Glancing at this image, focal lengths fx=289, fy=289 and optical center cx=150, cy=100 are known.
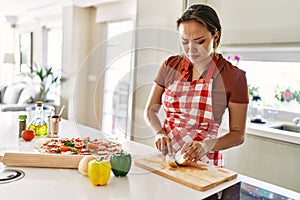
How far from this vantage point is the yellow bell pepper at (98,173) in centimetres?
82

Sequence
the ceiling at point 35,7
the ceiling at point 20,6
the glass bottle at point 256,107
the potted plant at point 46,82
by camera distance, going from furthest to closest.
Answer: the ceiling at point 20,6 → the potted plant at point 46,82 → the ceiling at point 35,7 → the glass bottle at point 256,107

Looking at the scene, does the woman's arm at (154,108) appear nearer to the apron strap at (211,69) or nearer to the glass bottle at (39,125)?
the apron strap at (211,69)

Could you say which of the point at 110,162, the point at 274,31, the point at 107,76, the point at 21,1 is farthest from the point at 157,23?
the point at 21,1

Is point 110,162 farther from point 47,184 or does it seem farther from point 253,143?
point 253,143

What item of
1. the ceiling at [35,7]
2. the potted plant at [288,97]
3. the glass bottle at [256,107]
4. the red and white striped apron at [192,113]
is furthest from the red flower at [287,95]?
the ceiling at [35,7]

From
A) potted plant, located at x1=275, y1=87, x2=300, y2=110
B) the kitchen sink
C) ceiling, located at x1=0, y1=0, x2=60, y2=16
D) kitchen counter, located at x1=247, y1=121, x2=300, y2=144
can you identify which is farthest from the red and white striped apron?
ceiling, located at x1=0, y1=0, x2=60, y2=16

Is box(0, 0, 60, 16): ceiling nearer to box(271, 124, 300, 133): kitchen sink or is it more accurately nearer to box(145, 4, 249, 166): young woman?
box(271, 124, 300, 133): kitchen sink

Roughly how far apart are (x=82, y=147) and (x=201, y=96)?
50 cm

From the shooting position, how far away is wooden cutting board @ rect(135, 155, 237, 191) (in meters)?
0.85

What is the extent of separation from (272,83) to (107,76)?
1547mm

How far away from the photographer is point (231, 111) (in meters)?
1.05

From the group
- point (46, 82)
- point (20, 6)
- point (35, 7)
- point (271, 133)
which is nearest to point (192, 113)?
point (271, 133)

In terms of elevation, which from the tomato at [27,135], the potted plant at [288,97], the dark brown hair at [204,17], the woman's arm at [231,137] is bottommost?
the tomato at [27,135]

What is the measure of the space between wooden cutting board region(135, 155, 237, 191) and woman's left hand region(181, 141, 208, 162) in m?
0.03
